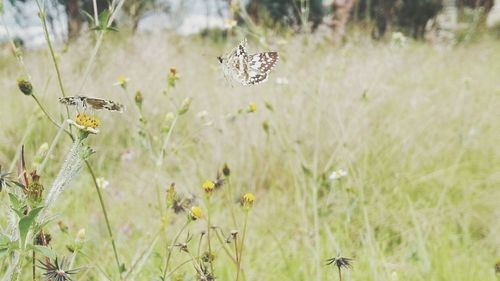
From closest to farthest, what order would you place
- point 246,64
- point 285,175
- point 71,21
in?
point 246,64 → point 285,175 → point 71,21

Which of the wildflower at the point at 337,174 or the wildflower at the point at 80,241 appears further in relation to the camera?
the wildflower at the point at 337,174

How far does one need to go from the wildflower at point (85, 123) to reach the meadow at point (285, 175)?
0.18 metres

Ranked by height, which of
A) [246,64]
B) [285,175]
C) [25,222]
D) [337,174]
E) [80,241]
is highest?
[246,64]

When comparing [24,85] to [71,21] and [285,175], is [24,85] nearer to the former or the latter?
[285,175]

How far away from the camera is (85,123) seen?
77 cm


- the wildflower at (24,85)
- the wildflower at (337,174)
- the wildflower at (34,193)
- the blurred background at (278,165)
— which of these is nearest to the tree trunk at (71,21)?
the blurred background at (278,165)

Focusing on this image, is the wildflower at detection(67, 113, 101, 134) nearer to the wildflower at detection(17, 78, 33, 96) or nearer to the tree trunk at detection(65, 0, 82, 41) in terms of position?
the wildflower at detection(17, 78, 33, 96)

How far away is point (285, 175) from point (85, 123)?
172 cm

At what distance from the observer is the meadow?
1.51m

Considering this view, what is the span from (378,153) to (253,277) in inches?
44.2

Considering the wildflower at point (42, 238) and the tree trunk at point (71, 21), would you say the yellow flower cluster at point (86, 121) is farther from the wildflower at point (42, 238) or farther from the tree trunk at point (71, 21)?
the tree trunk at point (71, 21)

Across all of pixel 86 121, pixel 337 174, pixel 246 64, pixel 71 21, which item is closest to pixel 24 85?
pixel 86 121

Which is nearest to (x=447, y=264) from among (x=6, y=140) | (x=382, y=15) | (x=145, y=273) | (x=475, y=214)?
(x=475, y=214)

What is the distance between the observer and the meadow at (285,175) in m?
1.51
